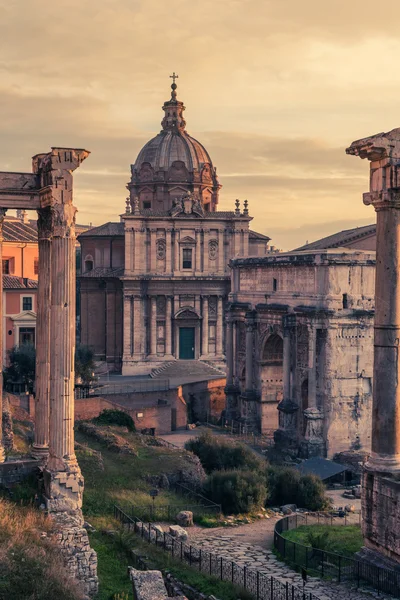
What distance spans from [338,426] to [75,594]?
27.4m

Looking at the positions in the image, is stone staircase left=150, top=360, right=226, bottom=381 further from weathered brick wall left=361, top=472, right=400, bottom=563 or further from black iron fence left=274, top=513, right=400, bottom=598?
weathered brick wall left=361, top=472, right=400, bottom=563

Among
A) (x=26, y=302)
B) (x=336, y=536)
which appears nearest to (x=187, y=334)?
(x=26, y=302)

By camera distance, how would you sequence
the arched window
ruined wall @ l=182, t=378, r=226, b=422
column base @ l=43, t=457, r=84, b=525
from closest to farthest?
column base @ l=43, t=457, r=84, b=525 → ruined wall @ l=182, t=378, r=226, b=422 → the arched window

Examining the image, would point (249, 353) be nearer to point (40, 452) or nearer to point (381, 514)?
point (40, 452)

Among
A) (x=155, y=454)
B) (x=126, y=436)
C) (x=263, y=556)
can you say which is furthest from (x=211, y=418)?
(x=263, y=556)

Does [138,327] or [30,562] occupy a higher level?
[138,327]

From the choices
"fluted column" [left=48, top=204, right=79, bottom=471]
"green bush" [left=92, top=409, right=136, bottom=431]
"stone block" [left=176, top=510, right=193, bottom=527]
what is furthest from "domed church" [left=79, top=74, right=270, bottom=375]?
"fluted column" [left=48, top=204, right=79, bottom=471]

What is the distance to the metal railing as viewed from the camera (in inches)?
1745

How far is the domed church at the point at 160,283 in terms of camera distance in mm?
56031

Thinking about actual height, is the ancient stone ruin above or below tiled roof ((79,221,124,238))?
below

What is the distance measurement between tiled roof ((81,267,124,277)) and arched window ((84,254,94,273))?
1.11 meters

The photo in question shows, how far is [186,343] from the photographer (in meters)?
57.2

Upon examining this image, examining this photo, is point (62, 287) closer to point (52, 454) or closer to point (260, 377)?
point (52, 454)

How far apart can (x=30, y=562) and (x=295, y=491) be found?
671 inches
